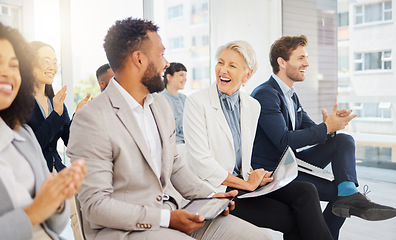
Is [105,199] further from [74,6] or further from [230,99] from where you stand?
[74,6]

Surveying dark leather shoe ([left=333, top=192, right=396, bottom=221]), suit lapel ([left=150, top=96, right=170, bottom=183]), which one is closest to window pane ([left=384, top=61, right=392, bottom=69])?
dark leather shoe ([left=333, top=192, right=396, bottom=221])

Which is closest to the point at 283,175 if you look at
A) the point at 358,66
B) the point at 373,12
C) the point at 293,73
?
the point at 293,73

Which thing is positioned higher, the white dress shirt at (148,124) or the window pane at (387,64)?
the window pane at (387,64)

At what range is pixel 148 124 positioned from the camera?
1514 mm

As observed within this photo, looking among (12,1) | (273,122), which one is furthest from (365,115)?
(12,1)

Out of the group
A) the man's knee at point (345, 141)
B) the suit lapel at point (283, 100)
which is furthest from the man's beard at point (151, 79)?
the man's knee at point (345, 141)

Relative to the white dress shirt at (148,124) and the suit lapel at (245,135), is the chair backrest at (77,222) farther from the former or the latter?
the suit lapel at (245,135)

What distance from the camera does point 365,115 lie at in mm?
5047

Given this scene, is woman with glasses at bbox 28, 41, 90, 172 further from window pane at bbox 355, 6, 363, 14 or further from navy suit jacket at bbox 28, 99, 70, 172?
window pane at bbox 355, 6, 363, 14

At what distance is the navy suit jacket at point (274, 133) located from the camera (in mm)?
2324

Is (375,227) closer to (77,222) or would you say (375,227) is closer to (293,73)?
(293,73)

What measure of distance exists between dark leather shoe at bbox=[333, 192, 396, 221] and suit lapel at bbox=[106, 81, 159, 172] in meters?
1.26

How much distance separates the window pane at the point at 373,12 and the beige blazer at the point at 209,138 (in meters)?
3.59

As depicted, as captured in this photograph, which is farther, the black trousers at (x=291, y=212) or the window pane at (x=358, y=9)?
the window pane at (x=358, y=9)
